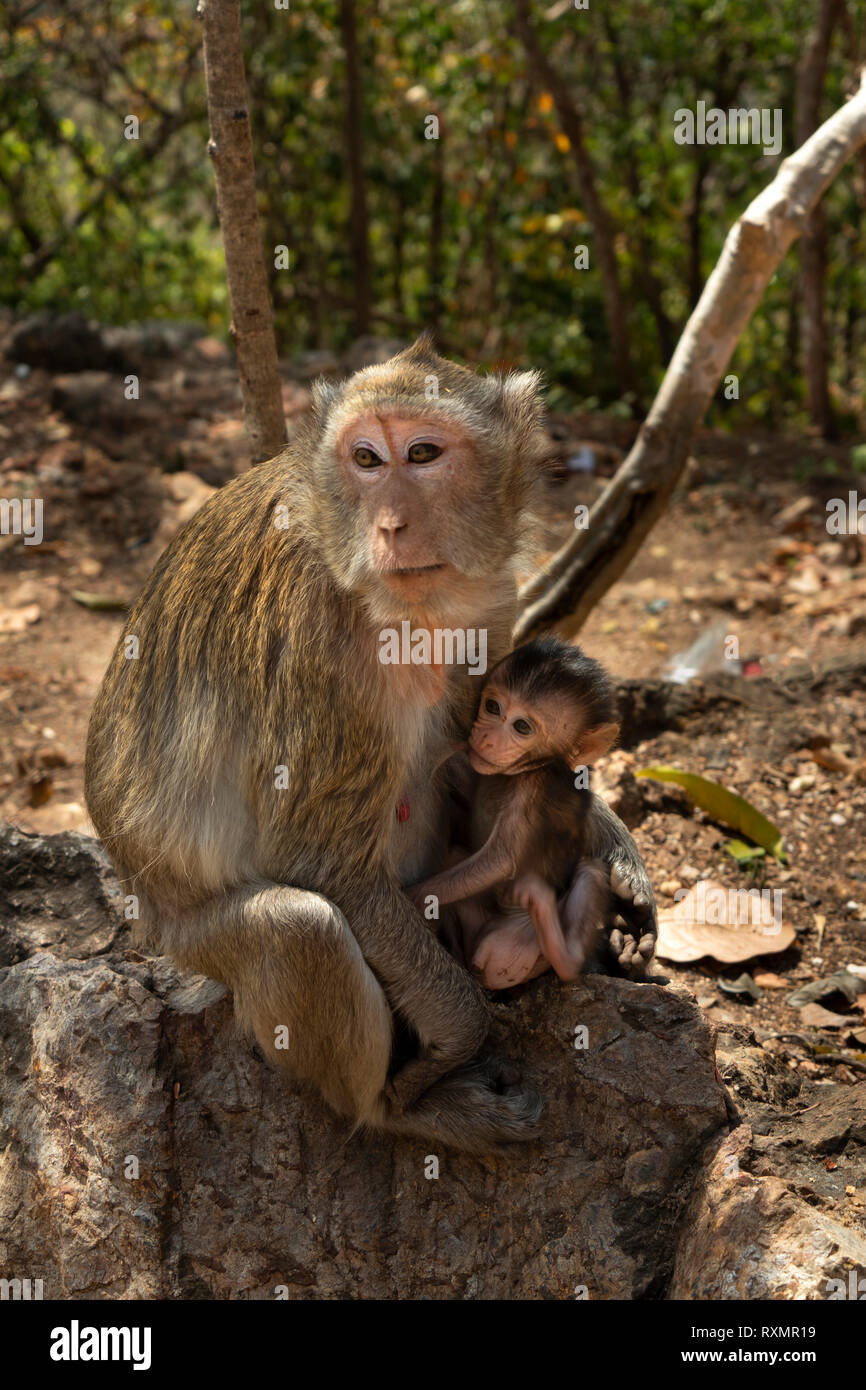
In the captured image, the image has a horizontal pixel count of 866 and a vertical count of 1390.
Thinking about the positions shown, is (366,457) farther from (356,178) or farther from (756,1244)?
(356,178)

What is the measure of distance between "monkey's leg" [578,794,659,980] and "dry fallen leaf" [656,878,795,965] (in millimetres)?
933

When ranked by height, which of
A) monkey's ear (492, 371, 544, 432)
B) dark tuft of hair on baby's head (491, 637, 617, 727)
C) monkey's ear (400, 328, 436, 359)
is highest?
monkey's ear (400, 328, 436, 359)

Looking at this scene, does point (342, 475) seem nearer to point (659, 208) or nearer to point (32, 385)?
point (32, 385)

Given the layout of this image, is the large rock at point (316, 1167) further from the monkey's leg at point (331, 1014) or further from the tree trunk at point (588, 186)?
the tree trunk at point (588, 186)

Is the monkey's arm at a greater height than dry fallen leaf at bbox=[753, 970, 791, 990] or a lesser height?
greater

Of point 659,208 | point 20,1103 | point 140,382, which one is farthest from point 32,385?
point 20,1103

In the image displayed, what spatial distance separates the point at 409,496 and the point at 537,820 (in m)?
1.00

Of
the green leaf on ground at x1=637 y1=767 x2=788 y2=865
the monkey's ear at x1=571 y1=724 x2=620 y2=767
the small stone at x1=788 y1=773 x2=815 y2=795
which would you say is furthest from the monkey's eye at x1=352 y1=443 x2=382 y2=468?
the small stone at x1=788 y1=773 x2=815 y2=795

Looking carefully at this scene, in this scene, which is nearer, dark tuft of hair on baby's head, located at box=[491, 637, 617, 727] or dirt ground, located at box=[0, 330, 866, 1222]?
dark tuft of hair on baby's head, located at box=[491, 637, 617, 727]

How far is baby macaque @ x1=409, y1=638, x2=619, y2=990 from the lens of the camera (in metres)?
3.56

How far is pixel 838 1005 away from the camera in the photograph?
15.1 ft

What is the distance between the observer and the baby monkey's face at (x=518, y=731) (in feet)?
11.7

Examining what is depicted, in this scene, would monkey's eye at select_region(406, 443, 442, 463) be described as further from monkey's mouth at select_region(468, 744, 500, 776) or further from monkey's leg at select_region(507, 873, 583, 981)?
monkey's leg at select_region(507, 873, 583, 981)

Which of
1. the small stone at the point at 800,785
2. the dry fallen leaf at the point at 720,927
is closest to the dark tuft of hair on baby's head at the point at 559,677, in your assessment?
the dry fallen leaf at the point at 720,927
